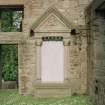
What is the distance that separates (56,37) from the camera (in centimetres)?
1262

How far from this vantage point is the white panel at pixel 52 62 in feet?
41.2

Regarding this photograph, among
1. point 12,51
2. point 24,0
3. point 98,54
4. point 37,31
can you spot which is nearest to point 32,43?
point 37,31

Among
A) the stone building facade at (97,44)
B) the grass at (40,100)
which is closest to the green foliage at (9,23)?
the grass at (40,100)

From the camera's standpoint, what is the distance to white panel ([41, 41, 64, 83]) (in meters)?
A: 12.6

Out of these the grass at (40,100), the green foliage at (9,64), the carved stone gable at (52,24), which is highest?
the carved stone gable at (52,24)

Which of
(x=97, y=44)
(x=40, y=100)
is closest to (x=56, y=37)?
(x=97, y=44)

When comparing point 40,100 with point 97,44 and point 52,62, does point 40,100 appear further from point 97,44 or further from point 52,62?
point 97,44

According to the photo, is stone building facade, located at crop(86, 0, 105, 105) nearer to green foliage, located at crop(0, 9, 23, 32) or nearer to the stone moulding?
the stone moulding

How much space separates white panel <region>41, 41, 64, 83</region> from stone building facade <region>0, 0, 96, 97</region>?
124 mm

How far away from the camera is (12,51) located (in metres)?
19.7

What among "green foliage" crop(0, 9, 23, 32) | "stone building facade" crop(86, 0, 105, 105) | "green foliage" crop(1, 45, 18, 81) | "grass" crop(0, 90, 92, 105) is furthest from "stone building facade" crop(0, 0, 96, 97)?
"green foliage" crop(1, 45, 18, 81)

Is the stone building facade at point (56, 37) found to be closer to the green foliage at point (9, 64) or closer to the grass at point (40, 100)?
the grass at point (40, 100)

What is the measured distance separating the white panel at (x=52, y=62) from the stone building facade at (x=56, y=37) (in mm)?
124

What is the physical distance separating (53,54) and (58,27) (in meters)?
0.93
